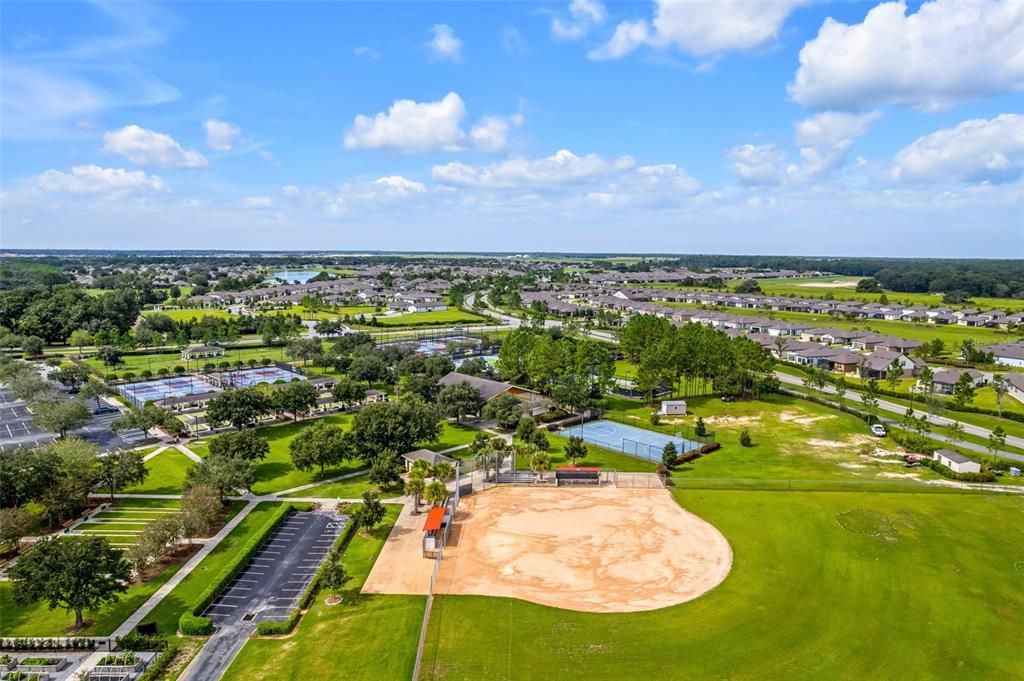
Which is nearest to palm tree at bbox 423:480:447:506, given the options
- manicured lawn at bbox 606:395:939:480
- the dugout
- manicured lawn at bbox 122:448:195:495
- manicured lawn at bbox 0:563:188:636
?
the dugout

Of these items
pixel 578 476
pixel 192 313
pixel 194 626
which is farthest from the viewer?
pixel 192 313

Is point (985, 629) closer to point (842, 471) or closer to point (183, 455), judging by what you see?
point (842, 471)

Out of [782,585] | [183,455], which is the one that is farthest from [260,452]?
[782,585]

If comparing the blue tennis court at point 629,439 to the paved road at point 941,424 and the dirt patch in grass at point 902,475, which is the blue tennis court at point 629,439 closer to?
the dirt patch in grass at point 902,475

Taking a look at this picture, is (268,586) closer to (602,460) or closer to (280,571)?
(280,571)

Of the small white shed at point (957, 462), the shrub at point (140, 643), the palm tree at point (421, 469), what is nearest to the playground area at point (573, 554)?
the palm tree at point (421, 469)

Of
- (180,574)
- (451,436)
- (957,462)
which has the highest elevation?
(957,462)

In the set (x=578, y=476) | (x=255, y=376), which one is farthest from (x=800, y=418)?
(x=255, y=376)
